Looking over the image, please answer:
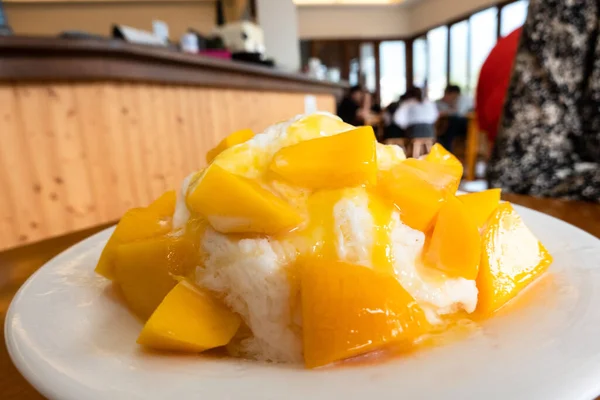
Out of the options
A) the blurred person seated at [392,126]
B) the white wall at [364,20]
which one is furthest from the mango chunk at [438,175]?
the white wall at [364,20]

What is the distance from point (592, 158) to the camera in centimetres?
129

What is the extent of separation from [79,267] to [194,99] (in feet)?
6.74

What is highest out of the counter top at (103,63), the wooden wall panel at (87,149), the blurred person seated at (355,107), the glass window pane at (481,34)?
the glass window pane at (481,34)

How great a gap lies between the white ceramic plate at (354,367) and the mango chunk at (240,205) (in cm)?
12

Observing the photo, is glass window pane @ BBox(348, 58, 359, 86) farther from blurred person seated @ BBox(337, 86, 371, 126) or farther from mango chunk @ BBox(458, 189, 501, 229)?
mango chunk @ BBox(458, 189, 501, 229)

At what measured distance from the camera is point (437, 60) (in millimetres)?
9062

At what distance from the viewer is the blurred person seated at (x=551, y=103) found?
1247 mm

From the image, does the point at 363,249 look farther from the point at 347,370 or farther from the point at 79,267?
the point at 79,267

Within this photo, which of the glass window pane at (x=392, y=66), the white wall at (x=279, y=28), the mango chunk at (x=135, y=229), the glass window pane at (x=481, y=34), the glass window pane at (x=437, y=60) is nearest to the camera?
the mango chunk at (x=135, y=229)

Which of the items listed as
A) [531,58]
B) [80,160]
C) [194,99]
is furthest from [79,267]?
[194,99]

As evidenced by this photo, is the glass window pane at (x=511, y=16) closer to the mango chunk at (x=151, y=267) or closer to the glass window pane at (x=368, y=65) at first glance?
the glass window pane at (x=368, y=65)

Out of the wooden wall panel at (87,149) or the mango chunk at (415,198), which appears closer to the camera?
the mango chunk at (415,198)

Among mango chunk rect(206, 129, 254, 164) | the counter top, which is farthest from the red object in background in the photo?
mango chunk rect(206, 129, 254, 164)

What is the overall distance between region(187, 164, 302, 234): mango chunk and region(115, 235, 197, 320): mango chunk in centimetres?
6
